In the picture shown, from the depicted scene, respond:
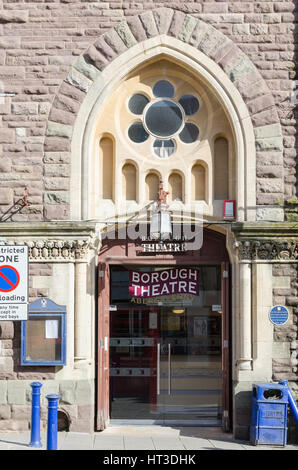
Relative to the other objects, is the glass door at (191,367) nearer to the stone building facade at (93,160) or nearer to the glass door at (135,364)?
the glass door at (135,364)

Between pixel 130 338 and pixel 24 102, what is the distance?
4.66 metres

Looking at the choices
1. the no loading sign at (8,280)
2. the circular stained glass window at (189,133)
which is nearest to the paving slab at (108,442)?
the no loading sign at (8,280)

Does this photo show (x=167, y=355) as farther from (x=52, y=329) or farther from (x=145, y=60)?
(x=145, y=60)

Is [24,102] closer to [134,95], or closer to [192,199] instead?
[134,95]

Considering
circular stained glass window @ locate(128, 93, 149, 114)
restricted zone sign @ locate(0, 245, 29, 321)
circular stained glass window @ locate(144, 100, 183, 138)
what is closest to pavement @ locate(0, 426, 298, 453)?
restricted zone sign @ locate(0, 245, 29, 321)

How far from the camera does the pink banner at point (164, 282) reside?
12.4 m

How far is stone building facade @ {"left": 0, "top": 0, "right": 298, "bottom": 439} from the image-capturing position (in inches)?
458

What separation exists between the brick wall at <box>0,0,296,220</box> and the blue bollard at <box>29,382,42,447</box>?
10.0 ft

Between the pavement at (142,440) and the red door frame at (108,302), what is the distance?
0.42m

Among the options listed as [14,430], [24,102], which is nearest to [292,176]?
[24,102]

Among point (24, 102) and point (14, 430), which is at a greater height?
point (24, 102)

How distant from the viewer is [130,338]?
12508 mm

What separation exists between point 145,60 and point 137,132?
1300 millimetres

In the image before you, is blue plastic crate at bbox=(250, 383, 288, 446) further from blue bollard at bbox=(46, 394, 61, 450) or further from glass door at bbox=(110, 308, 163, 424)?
blue bollard at bbox=(46, 394, 61, 450)
